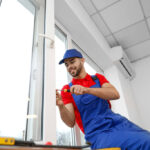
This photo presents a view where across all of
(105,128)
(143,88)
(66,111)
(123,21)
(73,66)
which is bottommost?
(105,128)

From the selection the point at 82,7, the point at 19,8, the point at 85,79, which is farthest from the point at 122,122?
the point at 82,7

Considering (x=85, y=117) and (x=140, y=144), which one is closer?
(x=140, y=144)

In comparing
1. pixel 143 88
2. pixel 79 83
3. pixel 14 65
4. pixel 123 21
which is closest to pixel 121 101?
pixel 143 88

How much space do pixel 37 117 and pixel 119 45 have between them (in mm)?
2568

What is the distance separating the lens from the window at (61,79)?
1573mm

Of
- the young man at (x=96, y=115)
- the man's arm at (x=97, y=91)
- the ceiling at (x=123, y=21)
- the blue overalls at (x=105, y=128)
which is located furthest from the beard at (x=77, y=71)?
the ceiling at (x=123, y=21)

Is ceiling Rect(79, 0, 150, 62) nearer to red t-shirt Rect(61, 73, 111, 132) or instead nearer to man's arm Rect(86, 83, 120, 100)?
red t-shirt Rect(61, 73, 111, 132)

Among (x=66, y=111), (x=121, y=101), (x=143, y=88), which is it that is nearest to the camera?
(x=66, y=111)

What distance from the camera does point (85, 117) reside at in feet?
3.75

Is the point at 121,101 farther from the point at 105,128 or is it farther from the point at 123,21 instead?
the point at 105,128

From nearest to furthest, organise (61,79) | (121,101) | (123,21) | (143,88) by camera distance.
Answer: (61,79) < (123,21) < (121,101) < (143,88)

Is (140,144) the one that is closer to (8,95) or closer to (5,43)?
(8,95)

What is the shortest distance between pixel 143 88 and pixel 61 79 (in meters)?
2.29

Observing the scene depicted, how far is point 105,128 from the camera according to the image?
102 cm
